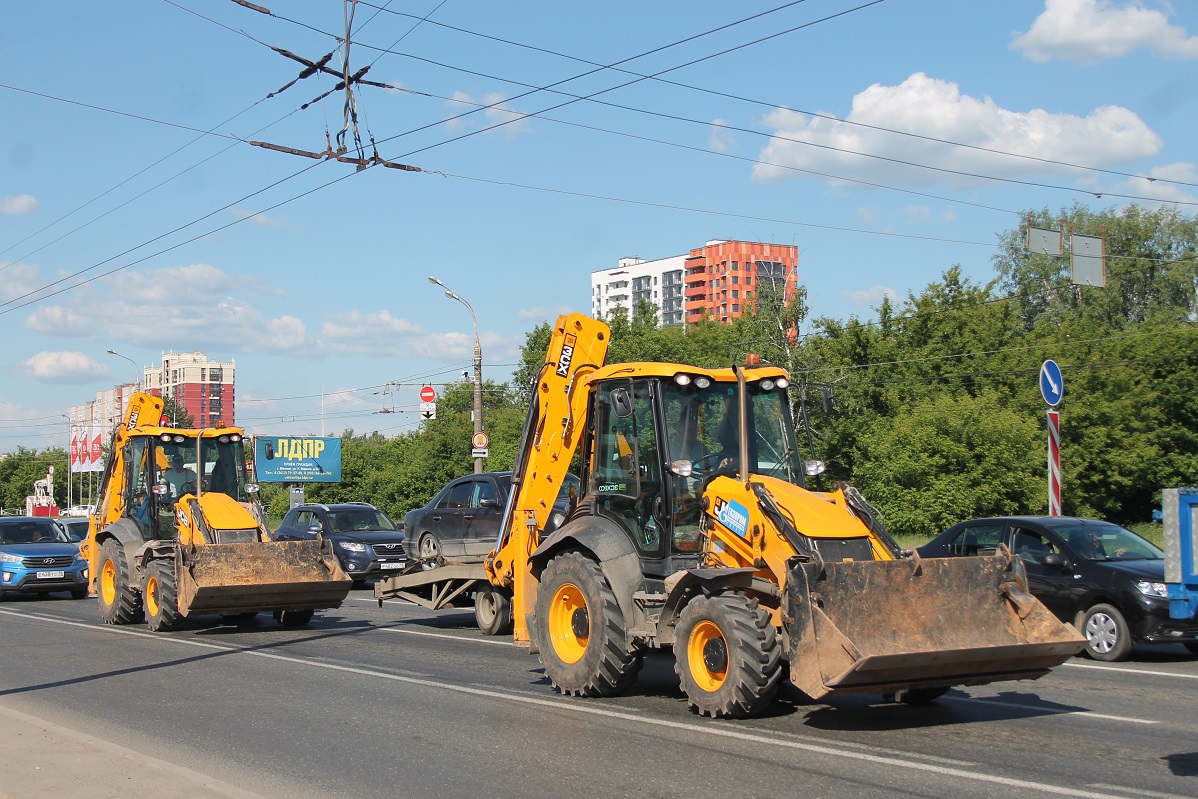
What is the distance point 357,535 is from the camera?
2553cm

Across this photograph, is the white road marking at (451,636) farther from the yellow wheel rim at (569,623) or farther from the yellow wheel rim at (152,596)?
the yellow wheel rim at (569,623)

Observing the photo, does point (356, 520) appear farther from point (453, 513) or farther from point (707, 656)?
point (707, 656)

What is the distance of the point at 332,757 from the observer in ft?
27.5

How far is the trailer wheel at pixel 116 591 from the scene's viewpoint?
1825cm

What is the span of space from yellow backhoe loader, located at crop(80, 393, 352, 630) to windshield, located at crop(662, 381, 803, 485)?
8.16m

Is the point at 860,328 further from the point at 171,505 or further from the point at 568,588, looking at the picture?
the point at 568,588

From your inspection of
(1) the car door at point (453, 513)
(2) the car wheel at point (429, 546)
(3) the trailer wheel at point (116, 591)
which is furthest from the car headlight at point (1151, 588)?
(3) the trailer wheel at point (116, 591)

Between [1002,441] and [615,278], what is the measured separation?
145m

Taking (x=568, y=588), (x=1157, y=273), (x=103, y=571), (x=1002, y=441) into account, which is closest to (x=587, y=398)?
(x=568, y=588)

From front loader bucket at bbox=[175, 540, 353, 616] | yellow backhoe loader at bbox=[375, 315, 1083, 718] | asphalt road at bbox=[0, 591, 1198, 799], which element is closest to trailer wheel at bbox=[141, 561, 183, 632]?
front loader bucket at bbox=[175, 540, 353, 616]

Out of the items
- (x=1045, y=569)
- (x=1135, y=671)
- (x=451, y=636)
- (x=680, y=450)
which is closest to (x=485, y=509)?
(x=451, y=636)

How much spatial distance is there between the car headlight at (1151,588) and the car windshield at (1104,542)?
0.83 m

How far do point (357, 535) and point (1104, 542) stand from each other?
1586 centimetres

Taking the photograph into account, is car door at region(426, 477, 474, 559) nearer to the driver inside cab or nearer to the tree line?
the driver inside cab
